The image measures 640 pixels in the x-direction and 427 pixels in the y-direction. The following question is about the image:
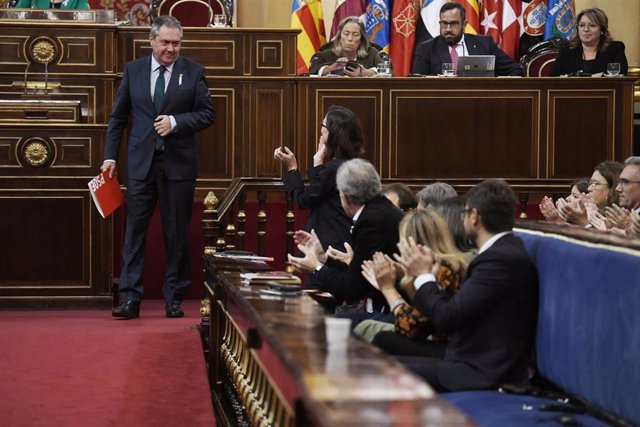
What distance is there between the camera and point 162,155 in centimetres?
718

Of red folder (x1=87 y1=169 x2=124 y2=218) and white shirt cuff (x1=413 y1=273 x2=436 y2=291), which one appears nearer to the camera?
white shirt cuff (x1=413 y1=273 x2=436 y2=291)

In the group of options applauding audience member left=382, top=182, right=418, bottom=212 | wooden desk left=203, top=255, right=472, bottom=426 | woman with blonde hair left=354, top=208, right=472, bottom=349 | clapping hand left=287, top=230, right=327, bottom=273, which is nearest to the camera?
wooden desk left=203, top=255, right=472, bottom=426

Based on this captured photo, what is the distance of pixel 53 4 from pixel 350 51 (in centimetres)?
235

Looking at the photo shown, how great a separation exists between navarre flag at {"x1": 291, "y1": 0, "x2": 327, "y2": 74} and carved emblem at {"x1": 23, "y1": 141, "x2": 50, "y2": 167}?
12.5ft

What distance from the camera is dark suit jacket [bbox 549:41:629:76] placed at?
916cm

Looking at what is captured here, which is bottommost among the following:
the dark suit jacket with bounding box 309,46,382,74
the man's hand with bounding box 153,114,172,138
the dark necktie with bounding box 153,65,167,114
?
the man's hand with bounding box 153,114,172,138

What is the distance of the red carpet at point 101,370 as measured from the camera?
4.70m

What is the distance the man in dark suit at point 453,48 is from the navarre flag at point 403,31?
1590mm

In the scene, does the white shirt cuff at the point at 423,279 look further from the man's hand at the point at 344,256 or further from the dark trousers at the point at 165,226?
the dark trousers at the point at 165,226

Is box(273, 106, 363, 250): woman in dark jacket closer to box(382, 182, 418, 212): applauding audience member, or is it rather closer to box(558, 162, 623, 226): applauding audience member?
box(382, 182, 418, 212): applauding audience member

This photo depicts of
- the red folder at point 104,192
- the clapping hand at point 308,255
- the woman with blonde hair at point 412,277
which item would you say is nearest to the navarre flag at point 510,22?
the red folder at point 104,192

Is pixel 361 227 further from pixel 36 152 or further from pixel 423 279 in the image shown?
pixel 36 152

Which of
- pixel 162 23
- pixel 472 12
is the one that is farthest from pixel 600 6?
pixel 162 23

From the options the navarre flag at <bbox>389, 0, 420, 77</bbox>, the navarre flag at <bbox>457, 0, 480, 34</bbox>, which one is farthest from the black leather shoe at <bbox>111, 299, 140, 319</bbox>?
the navarre flag at <bbox>457, 0, 480, 34</bbox>
